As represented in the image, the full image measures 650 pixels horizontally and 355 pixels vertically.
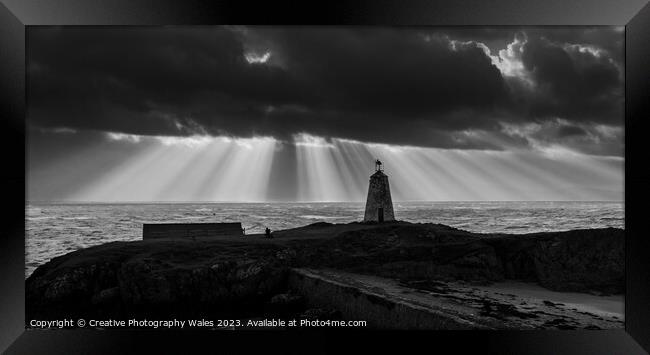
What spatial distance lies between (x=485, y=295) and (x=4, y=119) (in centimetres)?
1162

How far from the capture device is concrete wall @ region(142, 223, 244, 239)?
16000 millimetres

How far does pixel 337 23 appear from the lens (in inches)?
242

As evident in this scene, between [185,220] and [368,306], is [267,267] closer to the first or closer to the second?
[368,306]

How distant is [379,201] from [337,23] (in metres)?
15.7

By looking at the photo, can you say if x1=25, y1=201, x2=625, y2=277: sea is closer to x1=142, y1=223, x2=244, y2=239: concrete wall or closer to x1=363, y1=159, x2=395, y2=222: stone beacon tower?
x1=142, y1=223, x2=244, y2=239: concrete wall

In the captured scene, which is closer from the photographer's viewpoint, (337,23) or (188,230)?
(337,23)

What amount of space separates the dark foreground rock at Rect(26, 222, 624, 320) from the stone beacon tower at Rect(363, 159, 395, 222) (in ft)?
20.8

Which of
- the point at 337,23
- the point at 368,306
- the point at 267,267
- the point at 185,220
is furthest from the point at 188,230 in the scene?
the point at 185,220

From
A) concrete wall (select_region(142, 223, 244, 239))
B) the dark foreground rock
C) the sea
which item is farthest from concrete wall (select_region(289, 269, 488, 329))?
concrete wall (select_region(142, 223, 244, 239))

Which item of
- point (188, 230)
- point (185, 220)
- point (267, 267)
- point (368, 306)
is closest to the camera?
point (368, 306)

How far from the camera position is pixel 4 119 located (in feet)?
20.1

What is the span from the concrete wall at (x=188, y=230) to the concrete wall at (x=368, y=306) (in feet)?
24.1

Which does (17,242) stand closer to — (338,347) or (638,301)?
(338,347)

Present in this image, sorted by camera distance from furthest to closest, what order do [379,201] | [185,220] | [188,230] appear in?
1. [185,220]
2. [379,201]
3. [188,230]
